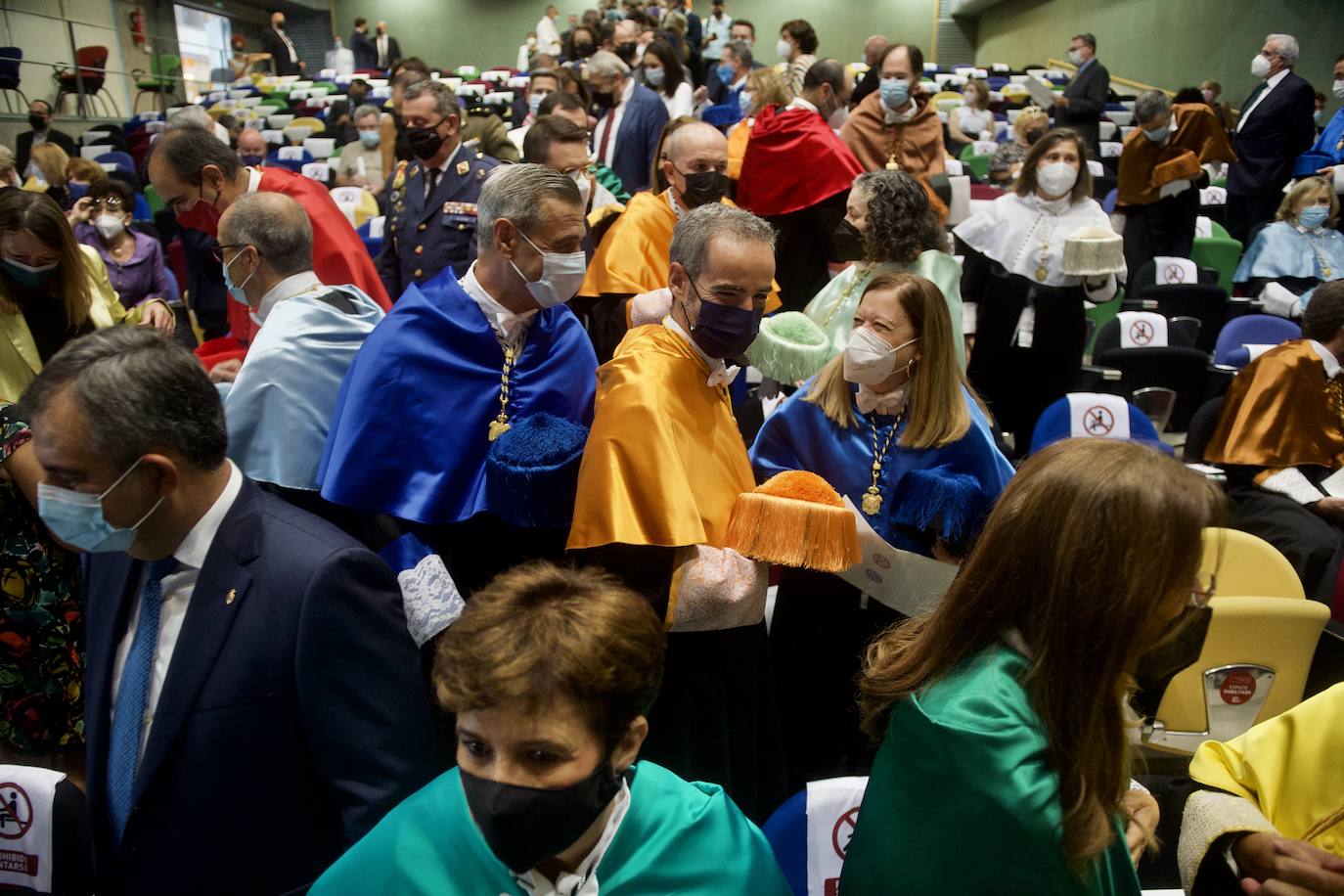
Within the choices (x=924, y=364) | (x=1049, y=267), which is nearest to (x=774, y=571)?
(x=924, y=364)

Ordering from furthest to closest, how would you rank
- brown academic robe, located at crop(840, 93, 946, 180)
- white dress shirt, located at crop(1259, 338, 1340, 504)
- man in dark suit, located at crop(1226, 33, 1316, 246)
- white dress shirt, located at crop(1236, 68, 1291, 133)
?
white dress shirt, located at crop(1236, 68, 1291, 133)
man in dark suit, located at crop(1226, 33, 1316, 246)
brown academic robe, located at crop(840, 93, 946, 180)
white dress shirt, located at crop(1259, 338, 1340, 504)

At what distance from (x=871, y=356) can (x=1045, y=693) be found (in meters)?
1.58

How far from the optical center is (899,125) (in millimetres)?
6336

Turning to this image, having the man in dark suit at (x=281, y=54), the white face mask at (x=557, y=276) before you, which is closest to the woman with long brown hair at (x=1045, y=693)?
the white face mask at (x=557, y=276)

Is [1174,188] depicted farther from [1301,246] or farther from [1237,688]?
[1237,688]

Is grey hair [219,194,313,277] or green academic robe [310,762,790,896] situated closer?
green academic robe [310,762,790,896]

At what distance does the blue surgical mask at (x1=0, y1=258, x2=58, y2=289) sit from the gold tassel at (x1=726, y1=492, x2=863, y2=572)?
2.99 metres

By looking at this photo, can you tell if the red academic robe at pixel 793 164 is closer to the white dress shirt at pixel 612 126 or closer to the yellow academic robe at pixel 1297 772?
the white dress shirt at pixel 612 126

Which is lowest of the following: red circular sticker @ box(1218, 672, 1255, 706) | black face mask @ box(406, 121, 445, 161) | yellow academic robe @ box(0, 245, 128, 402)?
red circular sticker @ box(1218, 672, 1255, 706)

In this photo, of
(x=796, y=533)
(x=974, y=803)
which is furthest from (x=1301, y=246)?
(x=974, y=803)

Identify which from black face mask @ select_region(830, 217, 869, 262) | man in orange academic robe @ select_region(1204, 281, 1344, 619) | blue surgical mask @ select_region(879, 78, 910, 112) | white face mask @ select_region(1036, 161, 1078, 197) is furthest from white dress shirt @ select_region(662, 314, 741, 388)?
blue surgical mask @ select_region(879, 78, 910, 112)

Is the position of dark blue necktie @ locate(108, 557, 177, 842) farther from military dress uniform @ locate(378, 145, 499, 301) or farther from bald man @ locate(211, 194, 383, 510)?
military dress uniform @ locate(378, 145, 499, 301)

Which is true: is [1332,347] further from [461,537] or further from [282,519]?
[282,519]

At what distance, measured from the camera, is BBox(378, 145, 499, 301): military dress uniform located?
490 cm
